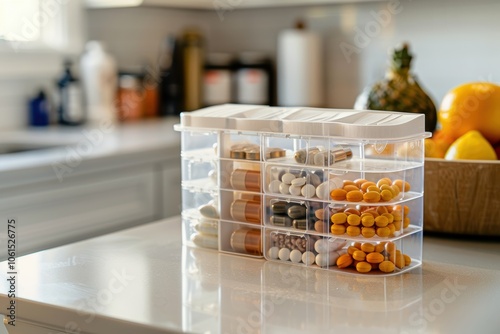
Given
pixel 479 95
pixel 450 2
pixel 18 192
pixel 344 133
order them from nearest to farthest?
pixel 344 133 → pixel 479 95 → pixel 18 192 → pixel 450 2

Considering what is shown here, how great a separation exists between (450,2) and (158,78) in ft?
4.24

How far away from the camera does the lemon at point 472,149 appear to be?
1330mm

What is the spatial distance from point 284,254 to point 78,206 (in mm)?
1233

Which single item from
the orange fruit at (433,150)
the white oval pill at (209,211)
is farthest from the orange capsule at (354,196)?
the orange fruit at (433,150)

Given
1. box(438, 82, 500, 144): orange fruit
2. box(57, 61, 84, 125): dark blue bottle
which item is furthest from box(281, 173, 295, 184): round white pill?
box(57, 61, 84, 125): dark blue bottle

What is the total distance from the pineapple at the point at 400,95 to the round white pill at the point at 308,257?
46 centimetres

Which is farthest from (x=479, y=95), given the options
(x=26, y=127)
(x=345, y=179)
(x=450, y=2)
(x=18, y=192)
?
(x=26, y=127)

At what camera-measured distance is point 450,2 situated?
2.77 metres

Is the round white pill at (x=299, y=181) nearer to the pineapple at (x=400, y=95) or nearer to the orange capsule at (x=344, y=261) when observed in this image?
the orange capsule at (x=344, y=261)

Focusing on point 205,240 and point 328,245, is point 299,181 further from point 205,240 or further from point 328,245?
point 205,240

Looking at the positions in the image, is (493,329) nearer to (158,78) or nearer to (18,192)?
(18,192)

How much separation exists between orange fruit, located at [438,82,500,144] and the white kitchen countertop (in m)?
0.24

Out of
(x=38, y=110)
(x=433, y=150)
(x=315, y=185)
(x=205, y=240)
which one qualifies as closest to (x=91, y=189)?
(x=38, y=110)

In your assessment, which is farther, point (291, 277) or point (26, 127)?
point (26, 127)
